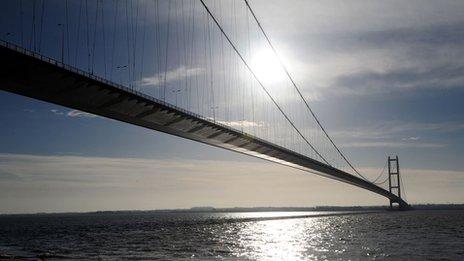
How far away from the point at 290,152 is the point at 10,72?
2021 inches

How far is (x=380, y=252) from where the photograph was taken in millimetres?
31922

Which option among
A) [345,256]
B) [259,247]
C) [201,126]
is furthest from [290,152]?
[345,256]

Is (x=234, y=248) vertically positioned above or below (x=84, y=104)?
below

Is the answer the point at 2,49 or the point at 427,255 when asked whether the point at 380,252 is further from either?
the point at 2,49

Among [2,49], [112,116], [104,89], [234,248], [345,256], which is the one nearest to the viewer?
[345,256]

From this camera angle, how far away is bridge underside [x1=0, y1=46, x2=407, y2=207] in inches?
1654

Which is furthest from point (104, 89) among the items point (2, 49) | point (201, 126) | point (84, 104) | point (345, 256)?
point (345, 256)

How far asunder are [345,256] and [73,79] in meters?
27.2

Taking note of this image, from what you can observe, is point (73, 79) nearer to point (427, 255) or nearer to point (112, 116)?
point (112, 116)

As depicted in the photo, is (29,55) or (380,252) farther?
(29,55)

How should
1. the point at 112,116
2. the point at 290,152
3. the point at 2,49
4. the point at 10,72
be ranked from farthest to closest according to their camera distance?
the point at 290,152 → the point at 112,116 → the point at 10,72 → the point at 2,49

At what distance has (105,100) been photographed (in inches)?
2012

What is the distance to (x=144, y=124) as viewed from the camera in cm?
6031

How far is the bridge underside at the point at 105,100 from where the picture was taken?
4200 centimetres
